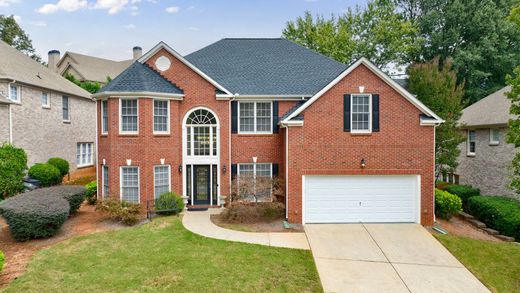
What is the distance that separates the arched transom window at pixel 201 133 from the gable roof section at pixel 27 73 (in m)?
12.7

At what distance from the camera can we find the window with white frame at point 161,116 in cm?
1465

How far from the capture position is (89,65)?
4497cm

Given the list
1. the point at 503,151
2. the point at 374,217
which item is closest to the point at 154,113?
the point at 374,217

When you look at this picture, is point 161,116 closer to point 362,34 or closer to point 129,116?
point 129,116

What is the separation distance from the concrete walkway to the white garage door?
6.66 ft

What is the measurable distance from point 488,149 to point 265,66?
14.5 metres

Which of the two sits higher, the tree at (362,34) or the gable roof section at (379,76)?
the tree at (362,34)

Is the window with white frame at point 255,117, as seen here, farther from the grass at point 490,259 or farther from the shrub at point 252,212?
the grass at point 490,259

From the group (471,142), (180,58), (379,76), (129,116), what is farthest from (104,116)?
(471,142)

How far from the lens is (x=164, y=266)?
340 inches

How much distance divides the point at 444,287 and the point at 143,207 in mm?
12230

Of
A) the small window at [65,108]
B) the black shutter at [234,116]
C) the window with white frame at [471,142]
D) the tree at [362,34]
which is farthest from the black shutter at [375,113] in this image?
the small window at [65,108]

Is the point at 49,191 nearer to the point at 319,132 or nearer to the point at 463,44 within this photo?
the point at 319,132

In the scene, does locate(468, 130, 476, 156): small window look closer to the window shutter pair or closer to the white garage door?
the white garage door
